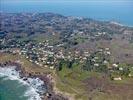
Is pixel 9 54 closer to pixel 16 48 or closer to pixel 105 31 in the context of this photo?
pixel 16 48

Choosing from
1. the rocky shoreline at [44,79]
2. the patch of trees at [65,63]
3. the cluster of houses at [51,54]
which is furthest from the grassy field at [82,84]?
the cluster of houses at [51,54]

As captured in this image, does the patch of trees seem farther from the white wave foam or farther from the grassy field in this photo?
the white wave foam

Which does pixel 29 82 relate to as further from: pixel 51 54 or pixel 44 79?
pixel 51 54

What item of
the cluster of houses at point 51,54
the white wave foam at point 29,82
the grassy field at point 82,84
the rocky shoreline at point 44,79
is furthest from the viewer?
the cluster of houses at point 51,54

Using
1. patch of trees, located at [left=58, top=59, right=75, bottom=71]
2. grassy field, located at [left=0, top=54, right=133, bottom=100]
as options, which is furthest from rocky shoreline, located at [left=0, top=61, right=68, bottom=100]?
patch of trees, located at [left=58, top=59, right=75, bottom=71]

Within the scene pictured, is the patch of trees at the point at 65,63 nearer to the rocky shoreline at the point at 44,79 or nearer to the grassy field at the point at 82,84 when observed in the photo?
the grassy field at the point at 82,84

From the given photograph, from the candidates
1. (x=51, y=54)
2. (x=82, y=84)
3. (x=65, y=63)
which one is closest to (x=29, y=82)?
(x=82, y=84)
